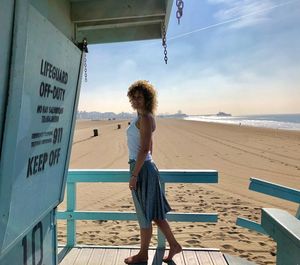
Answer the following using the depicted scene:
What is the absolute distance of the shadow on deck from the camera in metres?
3.20

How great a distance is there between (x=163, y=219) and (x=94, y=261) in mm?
877

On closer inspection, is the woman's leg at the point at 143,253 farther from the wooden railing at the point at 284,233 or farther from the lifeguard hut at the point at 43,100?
the wooden railing at the point at 284,233

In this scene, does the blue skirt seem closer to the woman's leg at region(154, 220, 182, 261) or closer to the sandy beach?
the woman's leg at region(154, 220, 182, 261)

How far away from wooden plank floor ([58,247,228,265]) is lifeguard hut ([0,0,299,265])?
22 millimetres

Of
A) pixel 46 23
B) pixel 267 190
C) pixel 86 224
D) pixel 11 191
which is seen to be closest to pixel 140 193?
pixel 267 190

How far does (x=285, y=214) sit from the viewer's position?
1.34 meters

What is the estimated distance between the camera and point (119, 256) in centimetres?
335

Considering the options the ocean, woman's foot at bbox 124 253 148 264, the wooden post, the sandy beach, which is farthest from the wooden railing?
the ocean

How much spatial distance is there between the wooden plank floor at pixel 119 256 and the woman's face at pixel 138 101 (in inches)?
61.2

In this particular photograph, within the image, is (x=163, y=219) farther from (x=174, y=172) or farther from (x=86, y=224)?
(x=86, y=224)

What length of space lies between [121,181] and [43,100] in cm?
169

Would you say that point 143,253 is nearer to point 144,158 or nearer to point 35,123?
point 144,158

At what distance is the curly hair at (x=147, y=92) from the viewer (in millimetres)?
2916

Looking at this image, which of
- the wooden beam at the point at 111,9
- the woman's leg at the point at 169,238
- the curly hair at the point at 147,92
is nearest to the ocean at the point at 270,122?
the woman's leg at the point at 169,238
